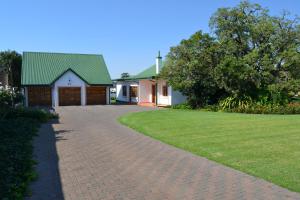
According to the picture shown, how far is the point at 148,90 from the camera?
39844 mm

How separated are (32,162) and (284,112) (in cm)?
1928

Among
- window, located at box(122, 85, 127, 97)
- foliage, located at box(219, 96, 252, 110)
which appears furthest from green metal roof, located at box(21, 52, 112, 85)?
foliage, located at box(219, 96, 252, 110)

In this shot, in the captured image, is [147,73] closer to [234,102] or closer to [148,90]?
[148,90]

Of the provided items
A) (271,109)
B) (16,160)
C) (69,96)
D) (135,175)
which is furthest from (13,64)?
(135,175)

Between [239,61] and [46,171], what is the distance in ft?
68.5

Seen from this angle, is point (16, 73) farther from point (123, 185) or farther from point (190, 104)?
point (123, 185)

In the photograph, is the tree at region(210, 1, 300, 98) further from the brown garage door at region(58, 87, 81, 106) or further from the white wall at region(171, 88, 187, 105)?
the brown garage door at region(58, 87, 81, 106)

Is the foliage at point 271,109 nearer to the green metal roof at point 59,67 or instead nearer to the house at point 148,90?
the house at point 148,90

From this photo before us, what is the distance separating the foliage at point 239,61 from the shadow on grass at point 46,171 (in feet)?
54.1

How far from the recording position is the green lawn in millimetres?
8273

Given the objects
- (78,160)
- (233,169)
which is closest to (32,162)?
(78,160)

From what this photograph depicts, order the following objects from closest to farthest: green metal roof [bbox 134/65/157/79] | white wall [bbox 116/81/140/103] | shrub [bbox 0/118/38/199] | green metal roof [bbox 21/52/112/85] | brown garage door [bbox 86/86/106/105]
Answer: shrub [bbox 0/118/38/199]
green metal roof [bbox 21/52/112/85]
brown garage door [bbox 86/86/106/105]
green metal roof [bbox 134/65/157/79]
white wall [bbox 116/81/140/103]

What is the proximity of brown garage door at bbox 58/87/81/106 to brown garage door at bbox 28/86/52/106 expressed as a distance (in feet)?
3.72

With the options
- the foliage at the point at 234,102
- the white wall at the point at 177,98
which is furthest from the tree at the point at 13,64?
the foliage at the point at 234,102
